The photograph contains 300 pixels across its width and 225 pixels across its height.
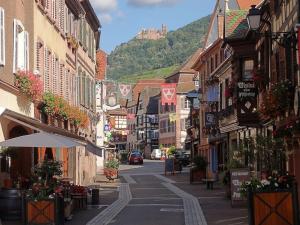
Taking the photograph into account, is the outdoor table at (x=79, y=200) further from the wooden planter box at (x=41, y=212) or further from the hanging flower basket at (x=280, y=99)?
the hanging flower basket at (x=280, y=99)

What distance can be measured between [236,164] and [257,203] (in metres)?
8.35

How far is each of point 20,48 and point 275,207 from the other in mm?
10485

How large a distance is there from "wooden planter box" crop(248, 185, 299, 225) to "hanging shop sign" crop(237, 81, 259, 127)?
13.6 meters

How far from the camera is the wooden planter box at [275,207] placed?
13.7 metres

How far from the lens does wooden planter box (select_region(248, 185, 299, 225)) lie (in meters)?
13.7

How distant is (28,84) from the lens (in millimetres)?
20078

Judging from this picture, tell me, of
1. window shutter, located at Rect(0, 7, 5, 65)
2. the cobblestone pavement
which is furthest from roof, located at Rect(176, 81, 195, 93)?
window shutter, located at Rect(0, 7, 5, 65)

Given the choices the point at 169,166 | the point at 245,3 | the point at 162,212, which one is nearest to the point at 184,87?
the point at 169,166

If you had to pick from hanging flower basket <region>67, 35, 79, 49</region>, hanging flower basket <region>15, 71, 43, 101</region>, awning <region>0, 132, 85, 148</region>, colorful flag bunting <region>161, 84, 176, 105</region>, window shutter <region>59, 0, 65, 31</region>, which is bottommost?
awning <region>0, 132, 85, 148</region>

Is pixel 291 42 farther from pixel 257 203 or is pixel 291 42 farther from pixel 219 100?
pixel 219 100

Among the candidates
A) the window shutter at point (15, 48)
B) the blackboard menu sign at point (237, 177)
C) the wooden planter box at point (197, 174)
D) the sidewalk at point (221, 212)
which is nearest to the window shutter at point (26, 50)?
the window shutter at point (15, 48)

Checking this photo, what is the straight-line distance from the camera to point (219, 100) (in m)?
43.3

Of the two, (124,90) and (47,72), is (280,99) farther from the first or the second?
(124,90)

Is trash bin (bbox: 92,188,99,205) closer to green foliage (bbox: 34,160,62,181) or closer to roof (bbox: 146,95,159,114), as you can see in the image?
green foliage (bbox: 34,160,62,181)
